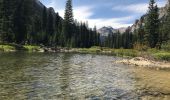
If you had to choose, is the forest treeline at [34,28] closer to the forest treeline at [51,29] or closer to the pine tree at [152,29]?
the forest treeline at [51,29]

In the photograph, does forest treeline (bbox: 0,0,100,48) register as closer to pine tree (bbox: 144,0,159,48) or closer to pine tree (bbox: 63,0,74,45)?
pine tree (bbox: 63,0,74,45)

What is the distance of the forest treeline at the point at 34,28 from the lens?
107m

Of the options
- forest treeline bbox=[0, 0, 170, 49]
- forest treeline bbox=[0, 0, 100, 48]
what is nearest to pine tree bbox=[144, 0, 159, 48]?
forest treeline bbox=[0, 0, 170, 49]

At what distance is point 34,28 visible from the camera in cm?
13338

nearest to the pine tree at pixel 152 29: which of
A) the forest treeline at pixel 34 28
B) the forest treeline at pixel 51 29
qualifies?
the forest treeline at pixel 51 29

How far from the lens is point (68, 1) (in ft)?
479

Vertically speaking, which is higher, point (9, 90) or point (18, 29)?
point (18, 29)

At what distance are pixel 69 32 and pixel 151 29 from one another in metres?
50.6

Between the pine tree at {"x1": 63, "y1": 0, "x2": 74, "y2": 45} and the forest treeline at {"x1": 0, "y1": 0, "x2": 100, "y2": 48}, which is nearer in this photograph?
the forest treeline at {"x1": 0, "y1": 0, "x2": 100, "y2": 48}

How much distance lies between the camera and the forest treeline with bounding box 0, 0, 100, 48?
10657cm

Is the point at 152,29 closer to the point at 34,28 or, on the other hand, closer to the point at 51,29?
the point at 34,28

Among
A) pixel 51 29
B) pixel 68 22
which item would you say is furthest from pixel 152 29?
pixel 51 29

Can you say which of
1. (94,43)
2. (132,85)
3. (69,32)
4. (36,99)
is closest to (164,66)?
(132,85)

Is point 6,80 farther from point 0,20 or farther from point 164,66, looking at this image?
point 0,20
